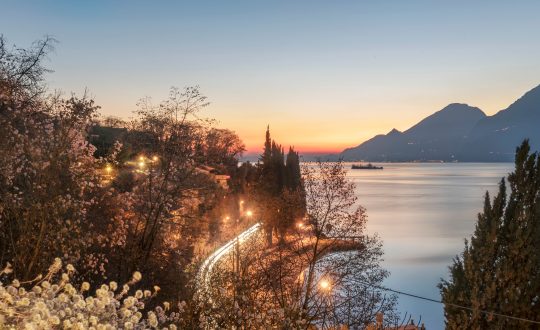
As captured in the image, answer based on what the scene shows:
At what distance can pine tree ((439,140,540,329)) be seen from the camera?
43.3 ft

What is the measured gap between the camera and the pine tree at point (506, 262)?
13.2m

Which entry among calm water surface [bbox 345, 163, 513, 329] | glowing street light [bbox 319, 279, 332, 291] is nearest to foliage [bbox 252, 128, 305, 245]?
glowing street light [bbox 319, 279, 332, 291]

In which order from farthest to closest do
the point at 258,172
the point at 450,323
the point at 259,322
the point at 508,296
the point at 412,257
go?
1. the point at 412,257
2. the point at 258,172
3. the point at 450,323
4. the point at 508,296
5. the point at 259,322

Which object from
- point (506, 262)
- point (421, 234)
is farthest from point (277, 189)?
point (506, 262)

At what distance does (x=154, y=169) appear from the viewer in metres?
19.7

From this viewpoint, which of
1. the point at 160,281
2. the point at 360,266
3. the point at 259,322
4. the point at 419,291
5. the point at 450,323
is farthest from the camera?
the point at 419,291

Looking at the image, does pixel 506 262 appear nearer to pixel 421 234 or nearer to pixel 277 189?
pixel 277 189

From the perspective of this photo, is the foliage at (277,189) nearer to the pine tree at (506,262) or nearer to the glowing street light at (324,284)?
the glowing street light at (324,284)

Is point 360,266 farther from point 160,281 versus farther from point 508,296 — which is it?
point 508,296

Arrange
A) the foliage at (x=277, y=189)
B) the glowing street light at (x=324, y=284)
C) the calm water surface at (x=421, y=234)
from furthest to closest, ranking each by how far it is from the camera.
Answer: the calm water surface at (x=421, y=234), the foliage at (x=277, y=189), the glowing street light at (x=324, y=284)

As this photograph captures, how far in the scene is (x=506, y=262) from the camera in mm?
13328

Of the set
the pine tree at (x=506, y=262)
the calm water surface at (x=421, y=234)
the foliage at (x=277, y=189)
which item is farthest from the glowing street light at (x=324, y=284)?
the pine tree at (x=506, y=262)

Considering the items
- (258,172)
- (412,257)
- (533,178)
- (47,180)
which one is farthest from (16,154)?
(412,257)

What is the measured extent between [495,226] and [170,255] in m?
12.9
